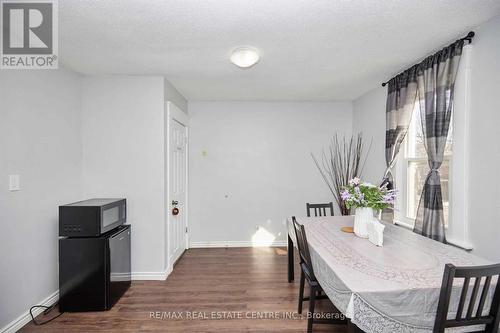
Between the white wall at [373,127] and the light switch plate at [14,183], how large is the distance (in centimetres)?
383

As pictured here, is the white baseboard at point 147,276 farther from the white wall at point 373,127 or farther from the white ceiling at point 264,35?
the white wall at point 373,127

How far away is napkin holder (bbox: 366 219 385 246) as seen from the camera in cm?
195

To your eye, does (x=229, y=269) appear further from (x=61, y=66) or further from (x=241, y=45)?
(x=61, y=66)

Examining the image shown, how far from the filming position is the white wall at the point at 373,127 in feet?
10.9

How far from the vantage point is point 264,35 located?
2.01m

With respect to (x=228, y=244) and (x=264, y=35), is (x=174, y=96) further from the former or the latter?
(x=228, y=244)

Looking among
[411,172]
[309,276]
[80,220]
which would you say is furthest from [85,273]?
[411,172]

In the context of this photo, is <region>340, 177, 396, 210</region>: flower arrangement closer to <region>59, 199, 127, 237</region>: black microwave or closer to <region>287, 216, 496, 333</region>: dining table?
<region>287, 216, 496, 333</region>: dining table

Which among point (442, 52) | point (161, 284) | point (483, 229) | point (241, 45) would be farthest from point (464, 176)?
point (161, 284)

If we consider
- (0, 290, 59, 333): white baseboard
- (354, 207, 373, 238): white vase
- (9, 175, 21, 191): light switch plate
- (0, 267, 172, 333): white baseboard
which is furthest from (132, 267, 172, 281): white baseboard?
(354, 207, 373, 238): white vase

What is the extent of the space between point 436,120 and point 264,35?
1.66 metres

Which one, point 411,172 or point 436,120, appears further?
point 411,172

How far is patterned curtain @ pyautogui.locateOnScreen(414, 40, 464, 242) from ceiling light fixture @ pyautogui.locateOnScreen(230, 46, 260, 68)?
5.25ft

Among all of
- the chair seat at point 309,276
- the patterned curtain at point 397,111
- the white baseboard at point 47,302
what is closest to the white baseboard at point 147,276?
the white baseboard at point 47,302
